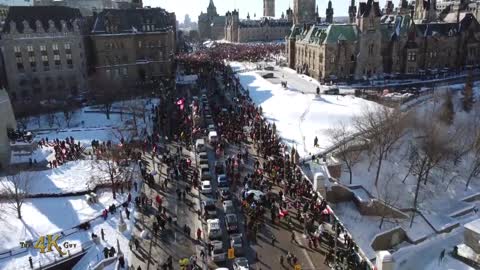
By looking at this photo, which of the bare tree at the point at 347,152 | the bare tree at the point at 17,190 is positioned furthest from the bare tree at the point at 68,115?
the bare tree at the point at 347,152

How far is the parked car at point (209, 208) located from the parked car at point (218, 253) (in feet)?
12.7

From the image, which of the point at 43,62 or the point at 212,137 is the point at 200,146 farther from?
the point at 43,62

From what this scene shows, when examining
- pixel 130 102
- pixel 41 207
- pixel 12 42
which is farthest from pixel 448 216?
pixel 12 42

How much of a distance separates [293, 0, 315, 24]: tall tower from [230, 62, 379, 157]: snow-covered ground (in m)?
71.5

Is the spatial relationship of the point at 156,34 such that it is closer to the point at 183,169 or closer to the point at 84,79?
the point at 84,79

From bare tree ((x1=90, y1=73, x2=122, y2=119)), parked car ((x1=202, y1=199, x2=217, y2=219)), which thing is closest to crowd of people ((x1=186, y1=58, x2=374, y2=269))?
parked car ((x1=202, y1=199, x2=217, y2=219))

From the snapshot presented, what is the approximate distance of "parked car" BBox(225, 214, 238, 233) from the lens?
1051 inches

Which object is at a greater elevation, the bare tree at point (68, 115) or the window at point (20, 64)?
the window at point (20, 64)

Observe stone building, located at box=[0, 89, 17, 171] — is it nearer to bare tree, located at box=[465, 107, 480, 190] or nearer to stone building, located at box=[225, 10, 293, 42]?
bare tree, located at box=[465, 107, 480, 190]

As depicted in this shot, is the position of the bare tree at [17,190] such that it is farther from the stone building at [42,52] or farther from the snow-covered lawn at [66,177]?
the stone building at [42,52]

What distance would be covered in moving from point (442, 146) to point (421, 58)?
160 feet

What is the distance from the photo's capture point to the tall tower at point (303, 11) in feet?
447

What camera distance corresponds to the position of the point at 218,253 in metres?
24.2

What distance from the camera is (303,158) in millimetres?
36938
